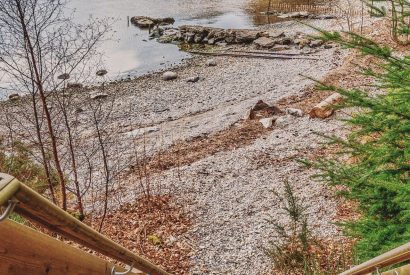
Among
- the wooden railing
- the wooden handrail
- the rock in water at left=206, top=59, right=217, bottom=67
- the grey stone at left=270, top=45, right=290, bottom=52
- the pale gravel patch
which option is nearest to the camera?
the wooden railing

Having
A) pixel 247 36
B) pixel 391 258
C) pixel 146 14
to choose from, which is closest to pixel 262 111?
pixel 391 258

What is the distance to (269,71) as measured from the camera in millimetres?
21781

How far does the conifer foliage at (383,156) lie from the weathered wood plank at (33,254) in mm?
2450

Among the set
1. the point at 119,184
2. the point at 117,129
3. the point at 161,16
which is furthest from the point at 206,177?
the point at 161,16

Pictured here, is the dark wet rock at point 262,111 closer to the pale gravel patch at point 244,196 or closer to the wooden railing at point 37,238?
the pale gravel patch at point 244,196

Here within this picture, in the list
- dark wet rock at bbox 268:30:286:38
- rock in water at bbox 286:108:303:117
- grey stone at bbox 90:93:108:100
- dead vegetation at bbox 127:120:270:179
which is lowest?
grey stone at bbox 90:93:108:100

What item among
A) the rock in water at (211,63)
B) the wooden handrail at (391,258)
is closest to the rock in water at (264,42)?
the rock in water at (211,63)

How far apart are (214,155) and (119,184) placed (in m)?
3.06

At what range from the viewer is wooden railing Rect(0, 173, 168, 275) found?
3.55ft

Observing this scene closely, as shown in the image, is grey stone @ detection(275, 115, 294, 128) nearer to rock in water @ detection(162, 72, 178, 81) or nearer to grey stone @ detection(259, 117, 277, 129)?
grey stone @ detection(259, 117, 277, 129)

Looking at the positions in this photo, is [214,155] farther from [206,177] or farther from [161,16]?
[161,16]

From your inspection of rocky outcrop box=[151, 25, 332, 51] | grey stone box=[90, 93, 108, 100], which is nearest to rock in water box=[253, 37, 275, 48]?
rocky outcrop box=[151, 25, 332, 51]

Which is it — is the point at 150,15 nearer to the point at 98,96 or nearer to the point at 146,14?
the point at 146,14

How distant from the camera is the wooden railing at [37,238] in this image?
1.08 meters
